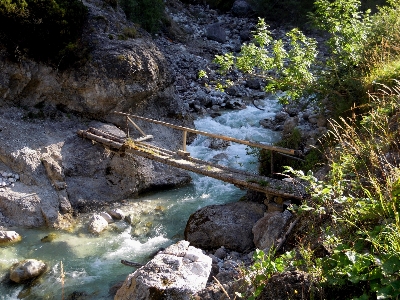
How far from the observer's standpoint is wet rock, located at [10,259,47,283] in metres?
6.64

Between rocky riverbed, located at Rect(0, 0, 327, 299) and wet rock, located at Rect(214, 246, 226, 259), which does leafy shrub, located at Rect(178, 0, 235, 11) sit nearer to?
rocky riverbed, located at Rect(0, 0, 327, 299)

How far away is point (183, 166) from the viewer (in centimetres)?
865

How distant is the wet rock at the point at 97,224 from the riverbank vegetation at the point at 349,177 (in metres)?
4.09

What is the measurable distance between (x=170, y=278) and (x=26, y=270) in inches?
124

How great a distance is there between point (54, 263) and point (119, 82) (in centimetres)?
539

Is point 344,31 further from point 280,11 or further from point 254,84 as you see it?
point 280,11

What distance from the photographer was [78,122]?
10.7 m

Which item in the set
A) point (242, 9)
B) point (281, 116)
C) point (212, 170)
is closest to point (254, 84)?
point (281, 116)

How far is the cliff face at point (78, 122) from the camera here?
8906 mm

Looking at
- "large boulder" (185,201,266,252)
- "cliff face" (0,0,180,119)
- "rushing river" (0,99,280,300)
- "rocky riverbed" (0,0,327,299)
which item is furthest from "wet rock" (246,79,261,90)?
"large boulder" (185,201,266,252)

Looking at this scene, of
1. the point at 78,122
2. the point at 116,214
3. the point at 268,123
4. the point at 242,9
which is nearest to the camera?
the point at 116,214

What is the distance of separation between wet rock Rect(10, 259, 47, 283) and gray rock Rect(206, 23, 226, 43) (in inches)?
780

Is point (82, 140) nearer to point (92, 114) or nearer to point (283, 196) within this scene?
point (92, 114)

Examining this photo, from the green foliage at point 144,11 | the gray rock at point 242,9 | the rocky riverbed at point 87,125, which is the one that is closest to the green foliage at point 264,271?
the rocky riverbed at point 87,125
